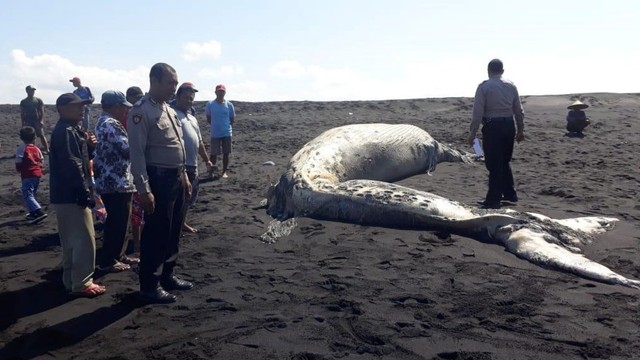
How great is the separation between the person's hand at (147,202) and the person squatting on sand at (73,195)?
2.47ft

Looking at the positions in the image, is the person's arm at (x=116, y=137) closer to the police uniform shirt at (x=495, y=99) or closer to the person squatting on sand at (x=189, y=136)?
the person squatting on sand at (x=189, y=136)

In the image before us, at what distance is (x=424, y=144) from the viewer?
11375 mm

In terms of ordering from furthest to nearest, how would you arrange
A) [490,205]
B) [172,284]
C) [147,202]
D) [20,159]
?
[20,159]
[490,205]
[172,284]
[147,202]

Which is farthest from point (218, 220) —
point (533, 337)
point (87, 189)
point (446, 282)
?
point (533, 337)

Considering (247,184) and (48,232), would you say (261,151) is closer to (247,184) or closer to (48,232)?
(247,184)

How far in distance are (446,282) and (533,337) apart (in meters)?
1.27

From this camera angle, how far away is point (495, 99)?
8.25m

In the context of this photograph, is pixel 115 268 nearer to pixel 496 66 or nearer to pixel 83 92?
pixel 496 66

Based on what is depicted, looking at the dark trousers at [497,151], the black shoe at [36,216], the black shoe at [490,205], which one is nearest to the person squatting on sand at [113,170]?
the black shoe at [36,216]

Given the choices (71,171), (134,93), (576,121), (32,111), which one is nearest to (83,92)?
(32,111)

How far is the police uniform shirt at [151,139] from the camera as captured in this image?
15.4 ft

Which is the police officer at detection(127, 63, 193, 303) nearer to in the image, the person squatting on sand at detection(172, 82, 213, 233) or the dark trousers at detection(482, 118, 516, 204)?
the person squatting on sand at detection(172, 82, 213, 233)

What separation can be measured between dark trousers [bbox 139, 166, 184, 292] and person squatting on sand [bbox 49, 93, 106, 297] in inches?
24.0

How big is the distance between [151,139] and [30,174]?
4.72 meters
